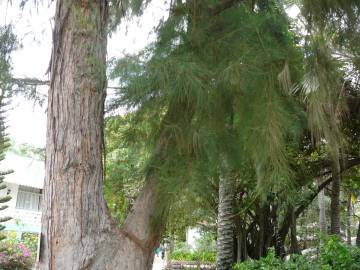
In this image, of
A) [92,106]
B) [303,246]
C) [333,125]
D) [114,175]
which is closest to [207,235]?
[303,246]

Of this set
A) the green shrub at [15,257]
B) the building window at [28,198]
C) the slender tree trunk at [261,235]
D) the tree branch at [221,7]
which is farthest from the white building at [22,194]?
the tree branch at [221,7]

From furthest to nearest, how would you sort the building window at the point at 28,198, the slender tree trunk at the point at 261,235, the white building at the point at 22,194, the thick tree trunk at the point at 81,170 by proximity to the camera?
the building window at the point at 28,198 < the white building at the point at 22,194 < the slender tree trunk at the point at 261,235 < the thick tree trunk at the point at 81,170

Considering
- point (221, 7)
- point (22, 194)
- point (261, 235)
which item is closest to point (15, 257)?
point (261, 235)

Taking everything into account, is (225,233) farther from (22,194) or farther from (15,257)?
(22,194)

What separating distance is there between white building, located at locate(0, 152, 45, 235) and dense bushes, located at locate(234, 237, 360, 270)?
1270 centimetres

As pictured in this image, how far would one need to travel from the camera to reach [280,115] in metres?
2.90

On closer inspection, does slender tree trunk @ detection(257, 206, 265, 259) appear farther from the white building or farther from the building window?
the building window

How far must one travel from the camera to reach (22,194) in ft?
65.5

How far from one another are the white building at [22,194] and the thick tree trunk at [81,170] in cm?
1422

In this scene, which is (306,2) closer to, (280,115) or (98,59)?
(280,115)

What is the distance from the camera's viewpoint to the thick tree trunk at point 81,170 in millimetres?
2545

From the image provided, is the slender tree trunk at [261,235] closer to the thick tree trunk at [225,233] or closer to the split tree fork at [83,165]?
the thick tree trunk at [225,233]

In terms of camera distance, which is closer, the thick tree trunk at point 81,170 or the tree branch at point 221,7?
the thick tree trunk at point 81,170

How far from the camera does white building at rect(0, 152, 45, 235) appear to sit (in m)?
17.3
